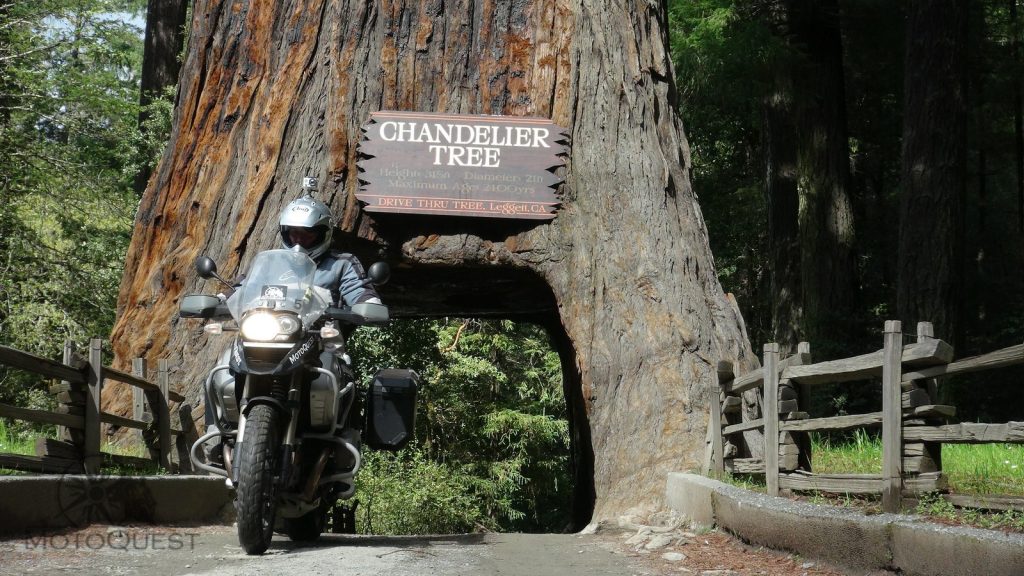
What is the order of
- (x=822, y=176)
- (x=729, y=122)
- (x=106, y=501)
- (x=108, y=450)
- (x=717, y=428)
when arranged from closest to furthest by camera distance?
(x=106, y=501), (x=717, y=428), (x=108, y=450), (x=822, y=176), (x=729, y=122)

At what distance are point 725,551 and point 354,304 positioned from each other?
2748 mm

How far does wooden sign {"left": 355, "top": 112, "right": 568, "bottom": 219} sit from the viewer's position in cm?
1194

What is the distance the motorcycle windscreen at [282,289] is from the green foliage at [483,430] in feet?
57.4

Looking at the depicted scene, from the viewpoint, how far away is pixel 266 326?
A: 21.5 feet

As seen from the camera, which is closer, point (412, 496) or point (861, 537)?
point (861, 537)

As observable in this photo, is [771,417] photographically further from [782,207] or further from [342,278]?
[782,207]

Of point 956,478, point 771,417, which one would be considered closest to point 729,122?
point 771,417

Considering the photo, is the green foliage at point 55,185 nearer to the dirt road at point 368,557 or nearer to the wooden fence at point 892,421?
the dirt road at point 368,557

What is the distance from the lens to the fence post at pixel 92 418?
8594 mm

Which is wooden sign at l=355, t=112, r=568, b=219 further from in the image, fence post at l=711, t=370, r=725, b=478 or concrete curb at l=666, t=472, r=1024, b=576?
concrete curb at l=666, t=472, r=1024, b=576

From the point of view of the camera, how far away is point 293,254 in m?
7.22

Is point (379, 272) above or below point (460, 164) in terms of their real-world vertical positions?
below

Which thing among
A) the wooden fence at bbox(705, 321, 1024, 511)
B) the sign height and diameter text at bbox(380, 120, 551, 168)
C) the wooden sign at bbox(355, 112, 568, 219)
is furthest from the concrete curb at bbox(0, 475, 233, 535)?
the sign height and diameter text at bbox(380, 120, 551, 168)

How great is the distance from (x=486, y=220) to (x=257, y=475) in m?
6.08
